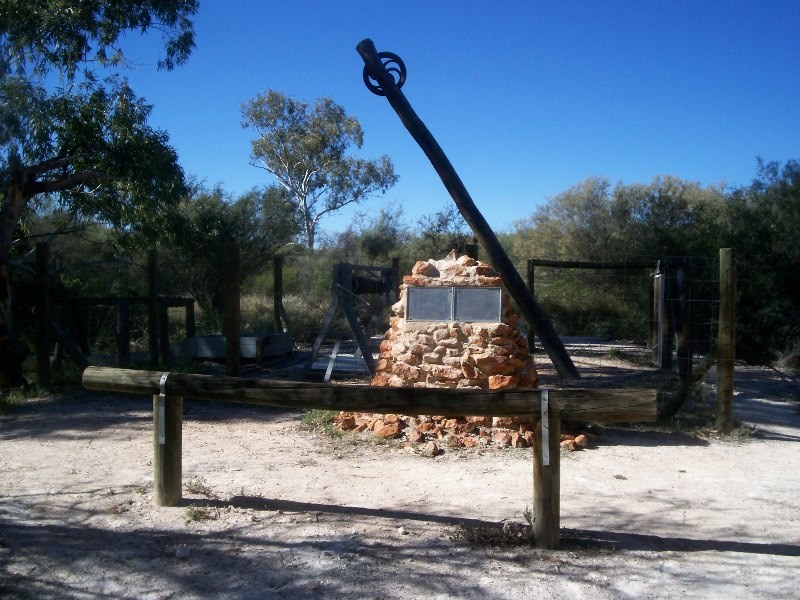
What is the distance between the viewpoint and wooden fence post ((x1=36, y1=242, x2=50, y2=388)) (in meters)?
10.5

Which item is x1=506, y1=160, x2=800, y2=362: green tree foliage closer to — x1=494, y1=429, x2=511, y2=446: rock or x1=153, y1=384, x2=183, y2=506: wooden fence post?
x1=494, y1=429, x2=511, y2=446: rock

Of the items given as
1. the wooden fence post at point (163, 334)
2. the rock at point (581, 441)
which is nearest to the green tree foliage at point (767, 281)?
the rock at point (581, 441)

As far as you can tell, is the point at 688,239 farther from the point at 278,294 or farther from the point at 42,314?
the point at 42,314

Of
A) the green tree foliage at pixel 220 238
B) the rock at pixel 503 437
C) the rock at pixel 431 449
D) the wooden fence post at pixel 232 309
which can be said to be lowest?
the rock at pixel 431 449

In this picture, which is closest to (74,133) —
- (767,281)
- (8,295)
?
(8,295)

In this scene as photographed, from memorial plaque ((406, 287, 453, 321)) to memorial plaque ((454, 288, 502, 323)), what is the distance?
93 millimetres

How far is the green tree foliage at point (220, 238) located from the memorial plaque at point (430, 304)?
965cm

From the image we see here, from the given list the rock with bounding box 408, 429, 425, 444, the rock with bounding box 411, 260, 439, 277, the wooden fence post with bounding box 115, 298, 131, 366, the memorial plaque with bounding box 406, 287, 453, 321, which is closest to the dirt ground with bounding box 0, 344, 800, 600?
the rock with bounding box 408, 429, 425, 444

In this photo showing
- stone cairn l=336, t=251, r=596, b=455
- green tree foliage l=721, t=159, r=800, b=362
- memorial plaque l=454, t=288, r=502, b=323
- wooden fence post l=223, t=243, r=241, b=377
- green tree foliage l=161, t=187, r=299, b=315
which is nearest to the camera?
stone cairn l=336, t=251, r=596, b=455

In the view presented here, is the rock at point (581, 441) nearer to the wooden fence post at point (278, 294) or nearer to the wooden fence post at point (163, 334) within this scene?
the wooden fence post at point (163, 334)

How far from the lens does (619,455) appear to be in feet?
23.3

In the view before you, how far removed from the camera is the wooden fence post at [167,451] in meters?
5.23

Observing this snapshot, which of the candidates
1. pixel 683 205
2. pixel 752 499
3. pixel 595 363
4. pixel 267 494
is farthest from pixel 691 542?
pixel 683 205

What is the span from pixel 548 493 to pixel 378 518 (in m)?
1.23
